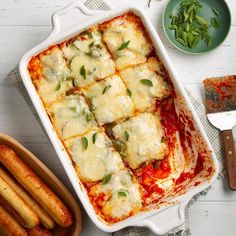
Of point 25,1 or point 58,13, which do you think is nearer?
point 58,13

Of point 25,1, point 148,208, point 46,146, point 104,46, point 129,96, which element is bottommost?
point 148,208

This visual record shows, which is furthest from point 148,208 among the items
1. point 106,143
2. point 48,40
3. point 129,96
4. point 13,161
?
point 48,40

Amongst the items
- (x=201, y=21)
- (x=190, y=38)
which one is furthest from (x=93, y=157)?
(x=201, y=21)

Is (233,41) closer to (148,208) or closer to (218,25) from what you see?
(218,25)

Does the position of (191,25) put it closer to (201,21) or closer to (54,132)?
(201,21)

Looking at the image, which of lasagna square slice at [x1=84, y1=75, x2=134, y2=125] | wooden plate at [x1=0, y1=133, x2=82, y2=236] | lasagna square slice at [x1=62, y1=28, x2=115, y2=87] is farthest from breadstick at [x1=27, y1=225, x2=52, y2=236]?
lasagna square slice at [x1=62, y1=28, x2=115, y2=87]

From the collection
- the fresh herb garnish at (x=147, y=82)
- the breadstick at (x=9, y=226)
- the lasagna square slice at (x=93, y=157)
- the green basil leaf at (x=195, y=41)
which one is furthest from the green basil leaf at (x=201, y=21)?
the breadstick at (x=9, y=226)

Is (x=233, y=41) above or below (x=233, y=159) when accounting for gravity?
above

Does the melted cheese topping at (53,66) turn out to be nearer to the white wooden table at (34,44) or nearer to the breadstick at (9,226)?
the white wooden table at (34,44)
